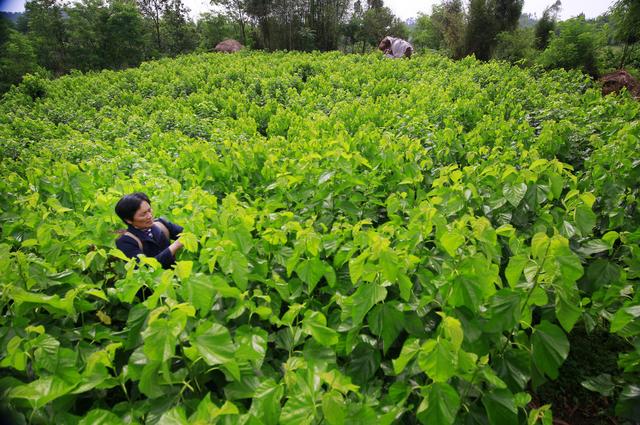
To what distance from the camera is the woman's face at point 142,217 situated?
2.51 metres

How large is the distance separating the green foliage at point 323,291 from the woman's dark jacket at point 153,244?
0.33 feet

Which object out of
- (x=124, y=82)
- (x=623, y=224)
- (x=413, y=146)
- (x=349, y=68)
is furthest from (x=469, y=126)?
(x=124, y=82)

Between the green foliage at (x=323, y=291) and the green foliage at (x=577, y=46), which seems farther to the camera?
the green foliage at (x=577, y=46)

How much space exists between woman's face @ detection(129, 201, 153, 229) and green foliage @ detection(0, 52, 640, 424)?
0.18 metres

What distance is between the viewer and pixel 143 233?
2.58 meters

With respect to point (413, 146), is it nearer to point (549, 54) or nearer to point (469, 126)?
point (469, 126)

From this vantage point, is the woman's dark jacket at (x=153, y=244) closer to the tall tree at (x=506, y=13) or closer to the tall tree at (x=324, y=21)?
the tall tree at (x=506, y=13)

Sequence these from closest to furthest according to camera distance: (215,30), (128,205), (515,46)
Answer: (128,205)
(515,46)
(215,30)

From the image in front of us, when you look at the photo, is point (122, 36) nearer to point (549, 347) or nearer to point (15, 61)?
point (15, 61)

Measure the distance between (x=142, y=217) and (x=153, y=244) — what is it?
21cm

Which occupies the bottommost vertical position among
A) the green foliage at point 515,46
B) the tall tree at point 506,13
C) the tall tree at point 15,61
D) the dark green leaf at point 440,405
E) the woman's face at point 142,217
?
the dark green leaf at point 440,405

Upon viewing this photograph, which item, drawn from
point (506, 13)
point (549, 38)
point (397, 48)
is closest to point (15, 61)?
point (397, 48)

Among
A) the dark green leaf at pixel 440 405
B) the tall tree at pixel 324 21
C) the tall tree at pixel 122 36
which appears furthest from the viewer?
the tall tree at pixel 324 21

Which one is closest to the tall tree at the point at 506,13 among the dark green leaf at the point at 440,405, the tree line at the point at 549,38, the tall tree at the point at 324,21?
the tree line at the point at 549,38
